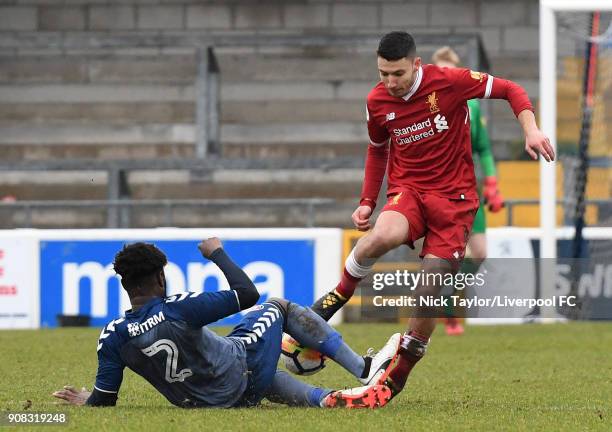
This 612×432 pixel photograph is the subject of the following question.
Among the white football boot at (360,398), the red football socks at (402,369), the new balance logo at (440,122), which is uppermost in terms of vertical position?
the new balance logo at (440,122)

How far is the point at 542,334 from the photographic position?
11.6m

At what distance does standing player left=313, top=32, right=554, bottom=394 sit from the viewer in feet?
22.4

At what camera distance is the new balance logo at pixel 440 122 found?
6.98 m

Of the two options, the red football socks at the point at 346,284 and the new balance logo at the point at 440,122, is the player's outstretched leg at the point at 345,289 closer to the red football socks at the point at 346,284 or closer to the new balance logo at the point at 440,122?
the red football socks at the point at 346,284

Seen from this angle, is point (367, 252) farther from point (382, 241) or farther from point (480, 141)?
point (480, 141)

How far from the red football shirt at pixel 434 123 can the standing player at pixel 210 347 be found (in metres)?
0.91

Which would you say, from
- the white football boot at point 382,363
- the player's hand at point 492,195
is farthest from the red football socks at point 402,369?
the player's hand at point 492,195

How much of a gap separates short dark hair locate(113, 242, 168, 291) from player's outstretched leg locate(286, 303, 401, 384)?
3.01 ft

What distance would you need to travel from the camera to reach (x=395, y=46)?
22.0 feet

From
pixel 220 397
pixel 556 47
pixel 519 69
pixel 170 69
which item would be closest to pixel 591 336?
pixel 556 47

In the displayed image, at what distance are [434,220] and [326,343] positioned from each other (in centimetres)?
91

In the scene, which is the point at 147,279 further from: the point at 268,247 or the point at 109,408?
the point at 268,247

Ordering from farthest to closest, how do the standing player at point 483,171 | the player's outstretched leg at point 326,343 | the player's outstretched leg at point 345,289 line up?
1. the standing player at point 483,171
2. the player's outstretched leg at point 345,289
3. the player's outstretched leg at point 326,343

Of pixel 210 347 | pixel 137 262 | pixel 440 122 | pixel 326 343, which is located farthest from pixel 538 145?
pixel 137 262
